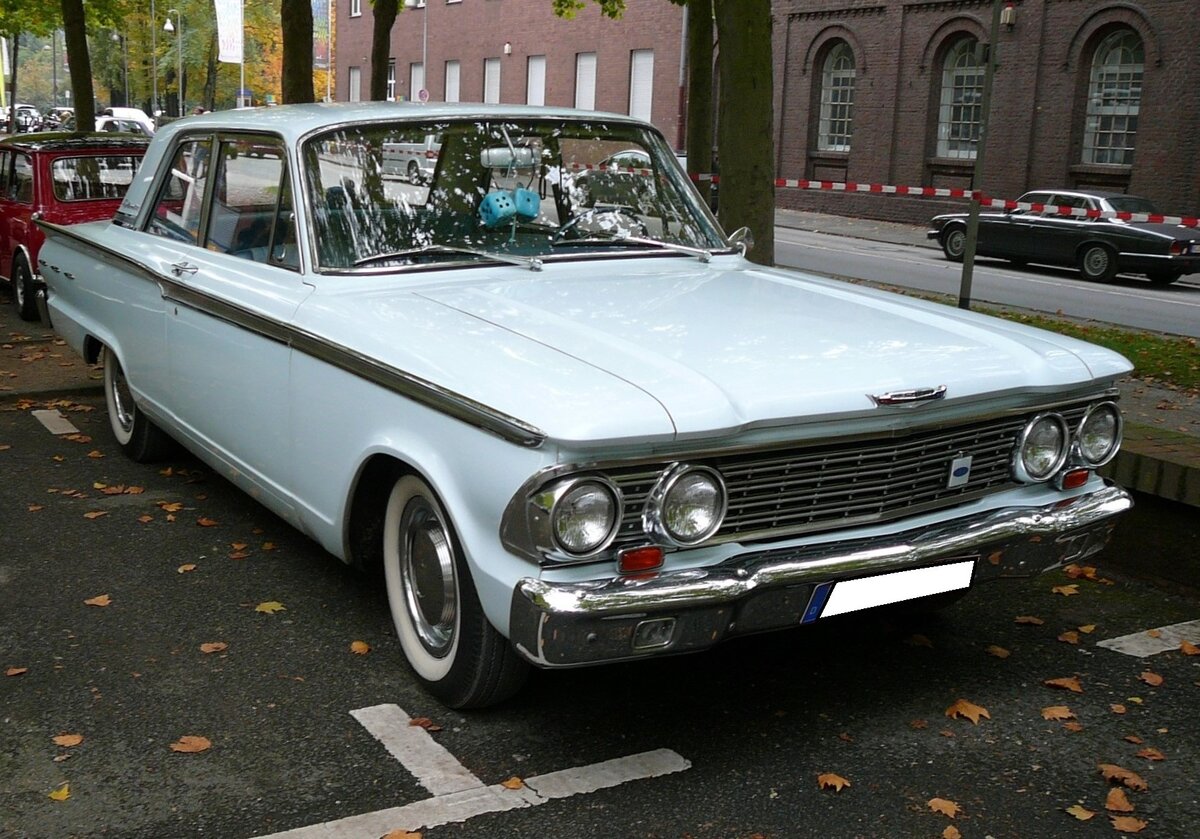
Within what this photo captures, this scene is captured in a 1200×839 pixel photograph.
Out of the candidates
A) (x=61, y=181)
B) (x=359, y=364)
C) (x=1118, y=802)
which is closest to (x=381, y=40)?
(x=61, y=181)

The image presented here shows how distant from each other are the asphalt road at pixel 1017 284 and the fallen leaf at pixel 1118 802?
1133cm

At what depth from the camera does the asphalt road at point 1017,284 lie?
15.8 metres

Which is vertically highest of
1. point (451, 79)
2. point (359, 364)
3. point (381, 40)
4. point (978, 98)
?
point (451, 79)

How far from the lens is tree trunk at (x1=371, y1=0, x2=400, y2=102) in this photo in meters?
21.3

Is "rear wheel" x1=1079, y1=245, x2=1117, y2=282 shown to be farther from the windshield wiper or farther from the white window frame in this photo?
the white window frame

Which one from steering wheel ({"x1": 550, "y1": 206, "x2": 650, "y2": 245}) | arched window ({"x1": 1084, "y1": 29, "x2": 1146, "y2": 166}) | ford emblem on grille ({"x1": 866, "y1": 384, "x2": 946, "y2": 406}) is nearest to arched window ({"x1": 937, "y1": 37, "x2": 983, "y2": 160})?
arched window ({"x1": 1084, "y1": 29, "x2": 1146, "y2": 166})

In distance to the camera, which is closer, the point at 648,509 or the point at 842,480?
the point at 648,509

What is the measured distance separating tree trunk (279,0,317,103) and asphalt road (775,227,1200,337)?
7.29 metres

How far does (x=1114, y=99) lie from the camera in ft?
84.0

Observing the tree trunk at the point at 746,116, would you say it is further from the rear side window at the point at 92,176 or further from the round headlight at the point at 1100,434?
the round headlight at the point at 1100,434

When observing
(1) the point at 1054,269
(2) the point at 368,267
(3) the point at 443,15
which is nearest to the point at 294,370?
(2) the point at 368,267

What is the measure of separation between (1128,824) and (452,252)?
9.39ft

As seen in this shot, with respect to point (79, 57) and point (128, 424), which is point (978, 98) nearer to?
point (79, 57)

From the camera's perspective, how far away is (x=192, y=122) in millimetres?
6375
